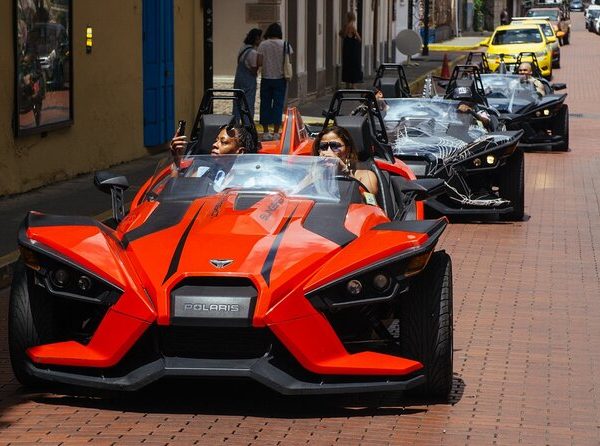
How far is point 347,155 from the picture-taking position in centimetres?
985

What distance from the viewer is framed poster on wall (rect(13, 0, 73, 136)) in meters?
15.6

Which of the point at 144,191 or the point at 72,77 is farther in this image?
the point at 72,77

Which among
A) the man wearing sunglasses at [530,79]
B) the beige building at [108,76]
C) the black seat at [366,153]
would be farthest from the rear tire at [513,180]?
the man wearing sunglasses at [530,79]

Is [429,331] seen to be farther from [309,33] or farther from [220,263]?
[309,33]

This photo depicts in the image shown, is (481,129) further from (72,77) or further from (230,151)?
(230,151)

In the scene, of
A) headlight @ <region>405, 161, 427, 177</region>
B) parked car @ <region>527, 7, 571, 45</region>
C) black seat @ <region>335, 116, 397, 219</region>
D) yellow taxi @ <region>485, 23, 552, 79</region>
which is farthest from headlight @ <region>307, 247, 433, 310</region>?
parked car @ <region>527, 7, 571, 45</region>

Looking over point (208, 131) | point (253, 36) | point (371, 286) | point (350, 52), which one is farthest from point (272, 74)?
point (371, 286)

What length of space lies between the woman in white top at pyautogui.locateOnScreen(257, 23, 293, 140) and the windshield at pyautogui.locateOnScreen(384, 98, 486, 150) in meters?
6.58

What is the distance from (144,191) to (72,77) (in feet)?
27.5

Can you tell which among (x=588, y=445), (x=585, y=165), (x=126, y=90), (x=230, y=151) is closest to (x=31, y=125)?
(x=126, y=90)

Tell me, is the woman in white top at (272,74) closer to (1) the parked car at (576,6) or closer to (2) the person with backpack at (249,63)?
(2) the person with backpack at (249,63)

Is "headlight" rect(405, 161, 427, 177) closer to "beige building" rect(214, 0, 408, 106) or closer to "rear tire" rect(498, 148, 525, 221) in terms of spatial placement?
"rear tire" rect(498, 148, 525, 221)

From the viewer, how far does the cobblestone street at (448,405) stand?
6.84 metres

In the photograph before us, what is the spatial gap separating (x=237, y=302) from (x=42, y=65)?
10.1 m
